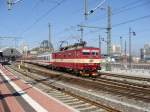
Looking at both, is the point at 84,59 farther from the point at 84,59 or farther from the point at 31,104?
the point at 31,104

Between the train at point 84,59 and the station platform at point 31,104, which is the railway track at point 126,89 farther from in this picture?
the train at point 84,59

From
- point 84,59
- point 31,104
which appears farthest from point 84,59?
point 31,104

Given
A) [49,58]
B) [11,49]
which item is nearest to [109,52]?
[49,58]

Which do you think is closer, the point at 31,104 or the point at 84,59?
the point at 31,104

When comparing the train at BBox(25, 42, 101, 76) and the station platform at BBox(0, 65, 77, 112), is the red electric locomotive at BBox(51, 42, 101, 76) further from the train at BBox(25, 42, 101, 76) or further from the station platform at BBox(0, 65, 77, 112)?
the station platform at BBox(0, 65, 77, 112)

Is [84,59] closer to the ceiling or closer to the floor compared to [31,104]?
closer to the ceiling

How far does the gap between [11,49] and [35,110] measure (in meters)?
59.6

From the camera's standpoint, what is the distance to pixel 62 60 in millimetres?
39375

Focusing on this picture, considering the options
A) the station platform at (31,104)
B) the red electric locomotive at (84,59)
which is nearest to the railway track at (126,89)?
the station platform at (31,104)

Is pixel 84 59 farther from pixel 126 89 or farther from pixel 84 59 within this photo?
pixel 126 89

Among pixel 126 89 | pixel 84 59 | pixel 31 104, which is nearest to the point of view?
pixel 31 104

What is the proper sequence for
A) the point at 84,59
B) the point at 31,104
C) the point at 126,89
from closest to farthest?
the point at 31,104, the point at 126,89, the point at 84,59

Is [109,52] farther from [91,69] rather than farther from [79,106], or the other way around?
[79,106]

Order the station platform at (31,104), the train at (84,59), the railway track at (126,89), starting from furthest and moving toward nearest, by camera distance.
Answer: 1. the train at (84,59)
2. the railway track at (126,89)
3. the station platform at (31,104)
